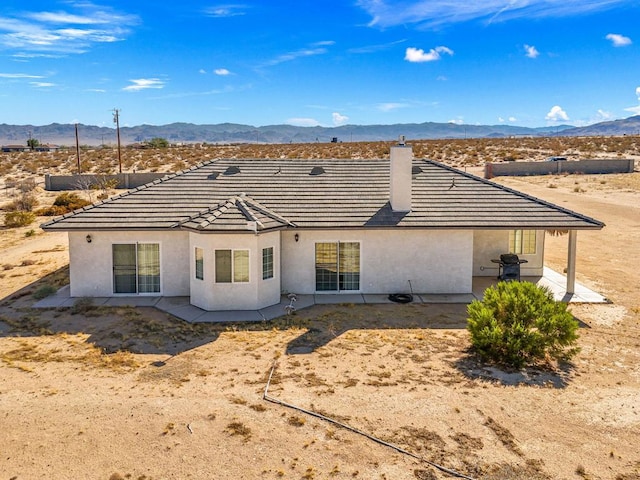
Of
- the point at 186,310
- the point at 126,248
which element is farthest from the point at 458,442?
the point at 126,248

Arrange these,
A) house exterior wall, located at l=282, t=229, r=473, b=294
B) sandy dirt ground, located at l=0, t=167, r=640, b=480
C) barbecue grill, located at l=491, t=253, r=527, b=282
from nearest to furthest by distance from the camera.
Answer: sandy dirt ground, located at l=0, t=167, r=640, b=480
house exterior wall, located at l=282, t=229, r=473, b=294
barbecue grill, located at l=491, t=253, r=527, b=282

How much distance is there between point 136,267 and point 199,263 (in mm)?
2666

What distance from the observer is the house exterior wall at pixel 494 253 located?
20391mm

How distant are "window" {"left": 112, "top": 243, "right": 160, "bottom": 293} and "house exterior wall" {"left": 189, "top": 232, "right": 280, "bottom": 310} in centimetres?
176

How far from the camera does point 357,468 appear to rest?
27.1 ft

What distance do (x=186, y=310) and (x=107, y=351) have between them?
11.5 ft

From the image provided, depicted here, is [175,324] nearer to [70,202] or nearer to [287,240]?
[287,240]

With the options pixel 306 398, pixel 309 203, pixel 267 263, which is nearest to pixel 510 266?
pixel 309 203

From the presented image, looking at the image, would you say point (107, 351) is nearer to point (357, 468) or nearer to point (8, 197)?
point (357, 468)

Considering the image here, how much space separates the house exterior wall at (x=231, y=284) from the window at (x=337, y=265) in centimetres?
207

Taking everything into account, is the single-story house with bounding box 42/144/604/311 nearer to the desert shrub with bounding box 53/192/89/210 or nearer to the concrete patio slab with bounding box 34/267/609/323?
the concrete patio slab with bounding box 34/267/609/323

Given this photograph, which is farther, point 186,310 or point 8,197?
point 8,197

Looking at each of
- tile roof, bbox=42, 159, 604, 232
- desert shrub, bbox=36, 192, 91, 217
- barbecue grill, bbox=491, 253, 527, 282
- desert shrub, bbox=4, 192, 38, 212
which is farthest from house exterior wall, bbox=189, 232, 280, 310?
desert shrub, bbox=4, 192, 38, 212

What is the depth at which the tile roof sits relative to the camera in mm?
17359
